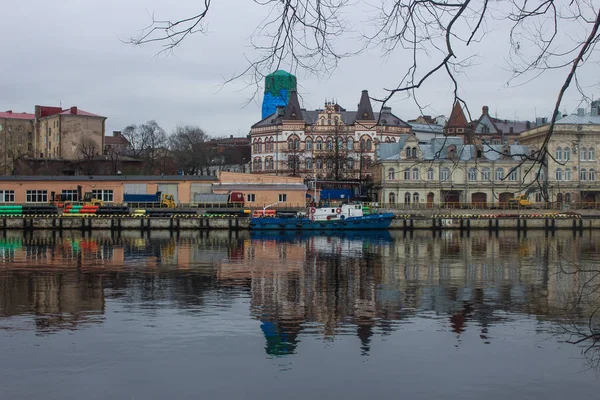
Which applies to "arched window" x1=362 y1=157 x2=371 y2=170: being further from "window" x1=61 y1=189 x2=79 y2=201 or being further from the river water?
the river water

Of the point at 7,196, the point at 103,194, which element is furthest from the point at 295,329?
the point at 7,196

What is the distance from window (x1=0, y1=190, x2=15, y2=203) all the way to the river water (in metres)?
32.6

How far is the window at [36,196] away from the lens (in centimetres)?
6338

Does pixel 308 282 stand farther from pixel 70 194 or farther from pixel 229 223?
pixel 70 194

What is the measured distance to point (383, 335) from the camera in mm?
16266

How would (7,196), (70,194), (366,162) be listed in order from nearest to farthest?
(7,196)
(70,194)
(366,162)

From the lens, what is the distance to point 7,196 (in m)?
63.1

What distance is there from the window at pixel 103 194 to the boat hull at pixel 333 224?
1693cm

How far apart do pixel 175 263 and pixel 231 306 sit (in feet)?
42.4

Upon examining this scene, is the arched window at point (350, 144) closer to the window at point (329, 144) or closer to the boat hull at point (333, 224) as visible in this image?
the window at point (329, 144)

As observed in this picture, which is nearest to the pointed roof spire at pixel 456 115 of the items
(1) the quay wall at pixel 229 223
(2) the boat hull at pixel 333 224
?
(2) the boat hull at pixel 333 224

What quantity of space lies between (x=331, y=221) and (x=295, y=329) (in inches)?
1514

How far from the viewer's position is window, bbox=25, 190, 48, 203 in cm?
6338

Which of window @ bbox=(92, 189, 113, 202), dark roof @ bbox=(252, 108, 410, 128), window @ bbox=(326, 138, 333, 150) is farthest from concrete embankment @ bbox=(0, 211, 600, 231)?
dark roof @ bbox=(252, 108, 410, 128)
